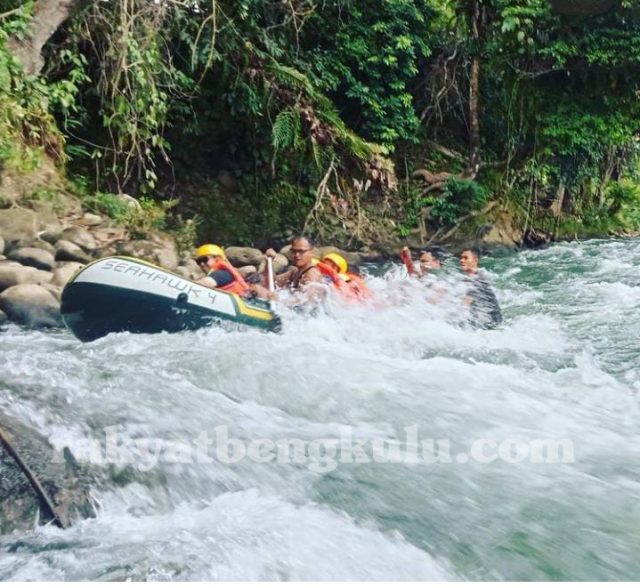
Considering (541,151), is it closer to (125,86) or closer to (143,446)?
(125,86)

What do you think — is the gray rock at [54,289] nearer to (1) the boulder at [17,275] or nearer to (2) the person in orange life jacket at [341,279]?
(1) the boulder at [17,275]

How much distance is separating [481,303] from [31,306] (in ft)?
12.1

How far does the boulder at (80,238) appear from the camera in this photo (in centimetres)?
591

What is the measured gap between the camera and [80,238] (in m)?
5.98

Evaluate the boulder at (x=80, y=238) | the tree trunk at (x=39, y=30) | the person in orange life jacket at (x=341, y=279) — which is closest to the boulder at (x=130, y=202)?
the boulder at (x=80, y=238)

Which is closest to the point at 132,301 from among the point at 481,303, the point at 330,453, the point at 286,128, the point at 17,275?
the point at 17,275

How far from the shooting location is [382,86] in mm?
9672

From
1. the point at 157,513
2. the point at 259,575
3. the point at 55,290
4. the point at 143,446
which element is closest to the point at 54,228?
the point at 55,290

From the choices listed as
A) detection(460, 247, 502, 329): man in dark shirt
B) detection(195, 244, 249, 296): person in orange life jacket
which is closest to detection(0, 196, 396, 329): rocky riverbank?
detection(195, 244, 249, 296): person in orange life jacket

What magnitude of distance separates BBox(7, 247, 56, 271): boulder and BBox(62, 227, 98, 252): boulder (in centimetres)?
46

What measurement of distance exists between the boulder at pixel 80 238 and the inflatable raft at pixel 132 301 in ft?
5.45

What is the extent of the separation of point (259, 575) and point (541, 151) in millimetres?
9863

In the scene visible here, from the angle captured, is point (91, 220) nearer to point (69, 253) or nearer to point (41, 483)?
point (69, 253)

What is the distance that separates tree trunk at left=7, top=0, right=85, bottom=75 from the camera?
6262 millimetres
